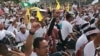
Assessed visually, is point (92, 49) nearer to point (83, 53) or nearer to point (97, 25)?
point (83, 53)

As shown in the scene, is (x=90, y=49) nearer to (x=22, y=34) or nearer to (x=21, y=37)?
(x=21, y=37)

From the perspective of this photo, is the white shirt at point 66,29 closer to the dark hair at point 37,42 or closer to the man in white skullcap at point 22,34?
the man in white skullcap at point 22,34

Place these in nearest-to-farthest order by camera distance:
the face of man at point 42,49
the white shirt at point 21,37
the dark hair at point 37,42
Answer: the face of man at point 42,49 < the dark hair at point 37,42 < the white shirt at point 21,37

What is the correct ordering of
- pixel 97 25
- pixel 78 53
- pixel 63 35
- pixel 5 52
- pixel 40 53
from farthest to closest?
pixel 63 35
pixel 97 25
pixel 78 53
pixel 40 53
pixel 5 52

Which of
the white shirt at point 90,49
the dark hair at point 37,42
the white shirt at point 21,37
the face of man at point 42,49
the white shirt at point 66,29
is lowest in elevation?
the white shirt at point 90,49

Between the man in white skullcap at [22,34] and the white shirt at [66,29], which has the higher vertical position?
the man in white skullcap at [22,34]

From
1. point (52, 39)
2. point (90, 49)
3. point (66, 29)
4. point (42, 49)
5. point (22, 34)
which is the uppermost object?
point (22, 34)

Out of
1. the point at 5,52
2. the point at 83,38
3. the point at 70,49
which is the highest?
the point at 70,49

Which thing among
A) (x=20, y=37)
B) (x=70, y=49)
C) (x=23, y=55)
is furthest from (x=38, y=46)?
(x=20, y=37)

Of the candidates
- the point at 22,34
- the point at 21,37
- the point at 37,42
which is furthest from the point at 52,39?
the point at 37,42

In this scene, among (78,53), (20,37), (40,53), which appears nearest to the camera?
(40,53)

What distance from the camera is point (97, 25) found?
7363 millimetres

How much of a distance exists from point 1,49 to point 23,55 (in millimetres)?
304

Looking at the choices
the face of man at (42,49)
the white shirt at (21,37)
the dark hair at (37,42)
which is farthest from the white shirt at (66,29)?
the face of man at (42,49)
